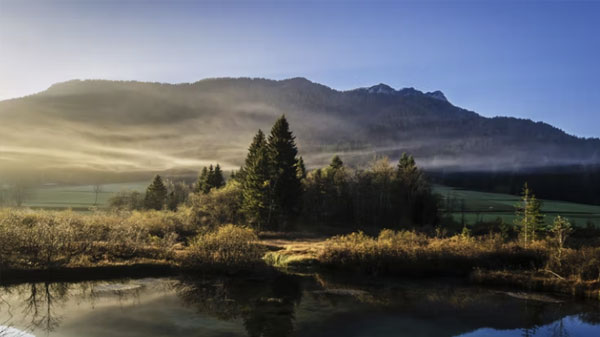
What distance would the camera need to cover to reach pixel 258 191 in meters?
61.3

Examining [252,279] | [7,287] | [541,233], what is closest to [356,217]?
[541,233]

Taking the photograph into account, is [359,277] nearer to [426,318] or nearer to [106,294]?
[426,318]

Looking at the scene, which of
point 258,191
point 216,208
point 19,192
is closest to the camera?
point 216,208

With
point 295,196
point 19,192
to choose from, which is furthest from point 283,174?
point 19,192

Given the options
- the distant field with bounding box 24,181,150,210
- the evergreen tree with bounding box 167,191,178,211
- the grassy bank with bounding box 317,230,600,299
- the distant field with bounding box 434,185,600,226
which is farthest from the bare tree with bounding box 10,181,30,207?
the distant field with bounding box 434,185,600,226

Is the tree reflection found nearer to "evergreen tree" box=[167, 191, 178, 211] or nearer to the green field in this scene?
"evergreen tree" box=[167, 191, 178, 211]

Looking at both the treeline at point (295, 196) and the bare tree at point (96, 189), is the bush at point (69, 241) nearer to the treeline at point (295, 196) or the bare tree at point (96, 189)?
the treeline at point (295, 196)

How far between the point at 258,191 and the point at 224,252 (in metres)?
27.5

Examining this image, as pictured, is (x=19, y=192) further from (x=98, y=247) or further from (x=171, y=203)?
(x=98, y=247)

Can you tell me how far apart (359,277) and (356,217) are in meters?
39.0

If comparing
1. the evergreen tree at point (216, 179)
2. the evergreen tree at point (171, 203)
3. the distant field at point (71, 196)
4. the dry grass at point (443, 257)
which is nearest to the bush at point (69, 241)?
the dry grass at point (443, 257)

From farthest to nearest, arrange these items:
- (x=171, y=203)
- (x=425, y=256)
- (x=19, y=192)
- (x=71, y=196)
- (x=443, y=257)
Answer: (x=71, y=196) < (x=171, y=203) < (x=19, y=192) < (x=443, y=257) < (x=425, y=256)

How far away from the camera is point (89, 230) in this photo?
123 ft

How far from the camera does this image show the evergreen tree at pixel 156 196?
3364 inches
